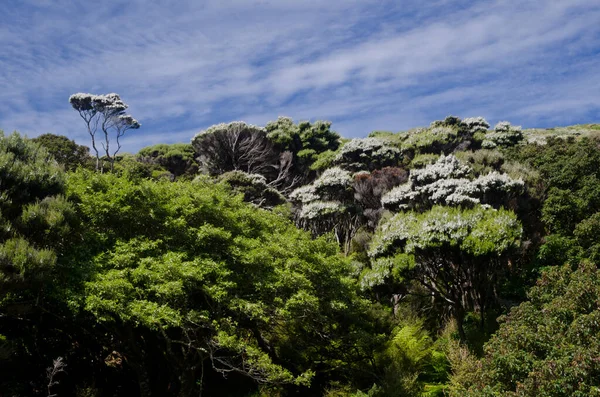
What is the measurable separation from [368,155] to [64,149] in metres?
30.3

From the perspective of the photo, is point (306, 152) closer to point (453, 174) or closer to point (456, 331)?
point (453, 174)

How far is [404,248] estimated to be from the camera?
20234 millimetres

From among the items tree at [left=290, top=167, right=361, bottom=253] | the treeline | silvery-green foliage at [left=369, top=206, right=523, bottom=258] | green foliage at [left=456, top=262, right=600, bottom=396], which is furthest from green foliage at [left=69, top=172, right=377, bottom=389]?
tree at [left=290, top=167, right=361, bottom=253]

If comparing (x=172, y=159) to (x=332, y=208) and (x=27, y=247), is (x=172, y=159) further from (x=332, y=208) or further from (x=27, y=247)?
(x=27, y=247)

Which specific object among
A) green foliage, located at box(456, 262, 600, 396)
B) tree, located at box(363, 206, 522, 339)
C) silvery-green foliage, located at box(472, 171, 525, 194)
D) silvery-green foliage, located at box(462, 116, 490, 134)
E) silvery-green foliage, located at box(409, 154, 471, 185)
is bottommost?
green foliage, located at box(456, 262, 600, 396)

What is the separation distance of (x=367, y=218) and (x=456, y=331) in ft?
44.8

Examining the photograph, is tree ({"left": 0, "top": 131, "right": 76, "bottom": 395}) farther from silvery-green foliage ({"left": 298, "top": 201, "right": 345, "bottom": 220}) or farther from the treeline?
silvery-green foliage ({"left": 298, "top": 201, "right": 345, "bottom": 220})

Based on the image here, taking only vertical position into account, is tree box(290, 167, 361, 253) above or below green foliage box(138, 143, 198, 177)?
below

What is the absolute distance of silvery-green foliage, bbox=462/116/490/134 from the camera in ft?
162

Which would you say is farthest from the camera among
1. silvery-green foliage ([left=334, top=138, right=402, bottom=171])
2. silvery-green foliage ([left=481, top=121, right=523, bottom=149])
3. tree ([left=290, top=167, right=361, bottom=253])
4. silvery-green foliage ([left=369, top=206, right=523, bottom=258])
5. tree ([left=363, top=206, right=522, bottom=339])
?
silvery-green foliage ([left=481, top=121, right=523, bottom=149])

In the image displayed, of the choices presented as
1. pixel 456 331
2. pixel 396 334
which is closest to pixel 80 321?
pixel 396 334

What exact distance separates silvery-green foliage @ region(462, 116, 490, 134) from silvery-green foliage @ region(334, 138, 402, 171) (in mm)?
11670

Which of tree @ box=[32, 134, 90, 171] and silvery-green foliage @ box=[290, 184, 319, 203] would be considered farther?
tree @ box=[32, 134, 90, 171]

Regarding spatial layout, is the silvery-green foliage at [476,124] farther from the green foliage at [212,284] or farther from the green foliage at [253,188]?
the green foliage at [212,284]
